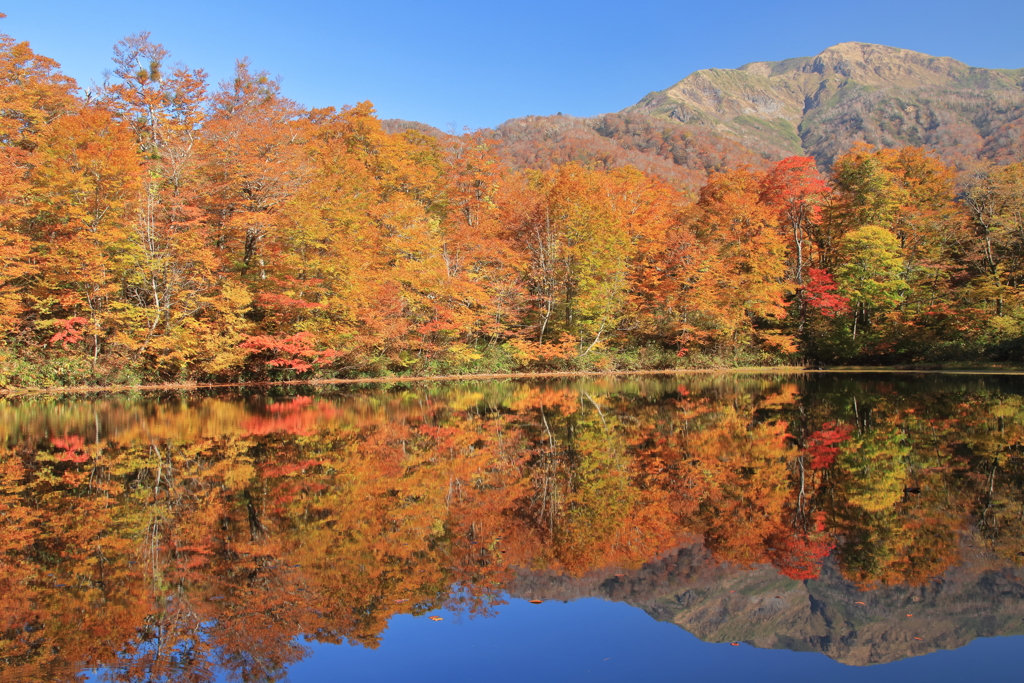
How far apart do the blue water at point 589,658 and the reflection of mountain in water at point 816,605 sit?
4.4 inches

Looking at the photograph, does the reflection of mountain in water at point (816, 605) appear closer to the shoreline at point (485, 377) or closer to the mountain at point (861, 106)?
the shoreline at point (485, 377)

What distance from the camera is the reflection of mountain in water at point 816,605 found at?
160 inches

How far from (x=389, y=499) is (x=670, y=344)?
2865 cm

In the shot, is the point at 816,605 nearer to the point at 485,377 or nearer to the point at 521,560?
the point at 521,560

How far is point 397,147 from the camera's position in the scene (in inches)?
1663

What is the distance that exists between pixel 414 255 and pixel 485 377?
6469 millimetres

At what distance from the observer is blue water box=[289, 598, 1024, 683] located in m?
3.69

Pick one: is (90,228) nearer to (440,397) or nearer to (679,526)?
(440,397)

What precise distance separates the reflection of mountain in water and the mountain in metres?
82.8

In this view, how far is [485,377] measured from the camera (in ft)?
98.3

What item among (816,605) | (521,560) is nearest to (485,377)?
(521,560)

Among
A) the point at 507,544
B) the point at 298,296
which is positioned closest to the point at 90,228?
the point at 298,296

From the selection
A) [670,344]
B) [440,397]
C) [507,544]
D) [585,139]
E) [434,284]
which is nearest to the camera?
[507,544]

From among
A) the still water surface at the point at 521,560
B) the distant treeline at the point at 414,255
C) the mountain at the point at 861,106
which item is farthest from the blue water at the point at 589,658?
the mountain at the point at 861,106
